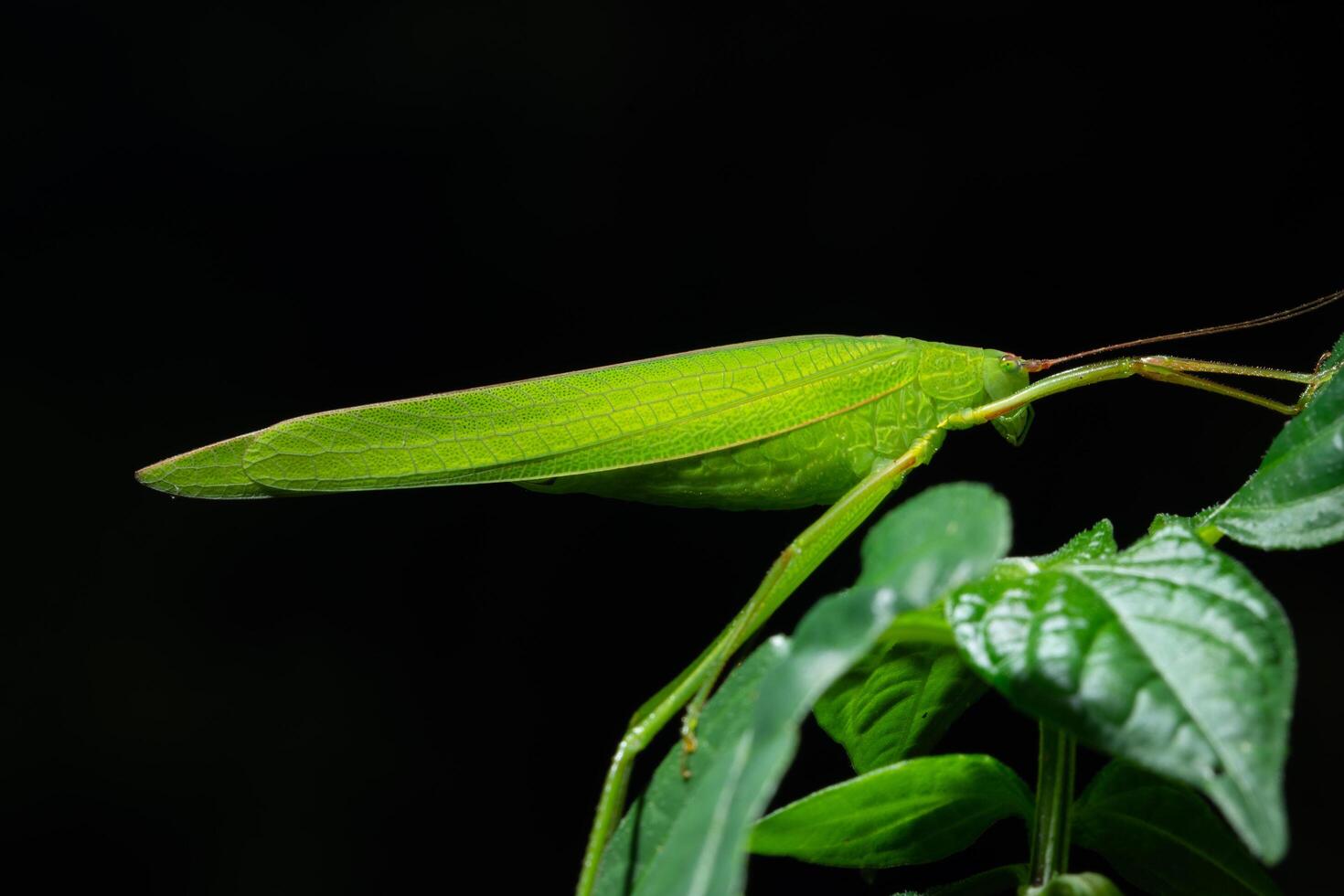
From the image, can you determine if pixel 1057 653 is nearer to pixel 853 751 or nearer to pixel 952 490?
pixel 952 490

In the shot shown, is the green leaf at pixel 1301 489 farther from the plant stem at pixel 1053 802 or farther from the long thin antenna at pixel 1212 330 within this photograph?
the long thin antenna at pixel 1212 330

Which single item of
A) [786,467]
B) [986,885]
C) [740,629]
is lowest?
[986,885]

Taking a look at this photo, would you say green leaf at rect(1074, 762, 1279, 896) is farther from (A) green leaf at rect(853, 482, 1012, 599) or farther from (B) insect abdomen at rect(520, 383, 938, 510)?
(B) insect abdomen at rect(520, 383, 938, 510)

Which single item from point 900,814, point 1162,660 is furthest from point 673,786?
point 1162,660

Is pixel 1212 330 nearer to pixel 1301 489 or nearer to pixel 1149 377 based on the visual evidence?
pixel 1149 377

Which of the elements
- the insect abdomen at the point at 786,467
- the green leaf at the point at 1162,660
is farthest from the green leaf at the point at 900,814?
the insect abdomen at the point at 786,467

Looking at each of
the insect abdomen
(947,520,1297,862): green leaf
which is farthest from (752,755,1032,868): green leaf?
the insect abdomen
